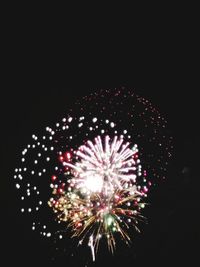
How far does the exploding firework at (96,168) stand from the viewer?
8.05 meters

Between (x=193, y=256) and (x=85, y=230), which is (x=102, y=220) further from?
(x=193, y=256)

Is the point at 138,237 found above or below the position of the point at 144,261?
above

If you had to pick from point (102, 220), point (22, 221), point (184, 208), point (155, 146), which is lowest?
point (184, 208)

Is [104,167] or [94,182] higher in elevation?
[104,167]

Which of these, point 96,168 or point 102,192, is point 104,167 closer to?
point 96,168

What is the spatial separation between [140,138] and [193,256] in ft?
11.1

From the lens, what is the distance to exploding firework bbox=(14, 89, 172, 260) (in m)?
8.05

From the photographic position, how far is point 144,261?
6.73 metres

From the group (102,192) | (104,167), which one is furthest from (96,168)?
(102,192)

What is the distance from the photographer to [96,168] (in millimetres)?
7926

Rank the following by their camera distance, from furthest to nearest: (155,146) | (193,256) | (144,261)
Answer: (155,146) < (144,261) < (193,256)

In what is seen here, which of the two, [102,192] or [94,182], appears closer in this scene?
[94,182]

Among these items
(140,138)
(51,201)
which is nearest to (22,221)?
(51,201)

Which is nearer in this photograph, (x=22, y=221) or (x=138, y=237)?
(x=138, y=237)
